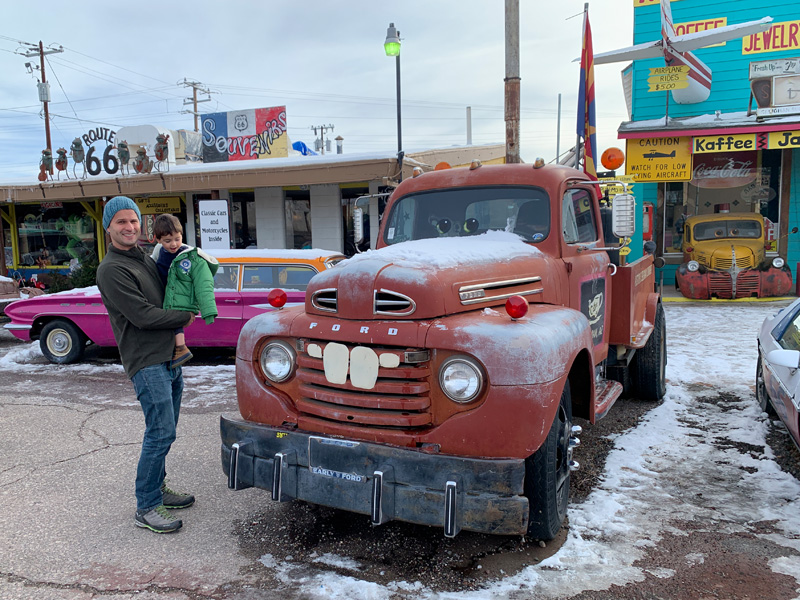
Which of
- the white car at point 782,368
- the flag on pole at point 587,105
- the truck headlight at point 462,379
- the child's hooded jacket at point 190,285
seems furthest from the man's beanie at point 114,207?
the flag on pole at point 587,105

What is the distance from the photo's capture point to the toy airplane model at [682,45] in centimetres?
1258

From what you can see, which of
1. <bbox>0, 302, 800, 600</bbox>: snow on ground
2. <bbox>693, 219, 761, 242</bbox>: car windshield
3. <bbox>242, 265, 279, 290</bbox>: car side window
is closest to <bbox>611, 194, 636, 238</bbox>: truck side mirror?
<bbox>0, 302, 800, 600</bbox>: snow on ground

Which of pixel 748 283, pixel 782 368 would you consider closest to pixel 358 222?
pixel 782 368

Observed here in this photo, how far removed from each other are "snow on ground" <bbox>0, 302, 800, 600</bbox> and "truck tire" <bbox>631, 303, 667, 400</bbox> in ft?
0.66

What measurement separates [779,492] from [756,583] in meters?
1.33

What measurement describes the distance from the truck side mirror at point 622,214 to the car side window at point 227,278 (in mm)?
5387

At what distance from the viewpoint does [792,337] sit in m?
4.96

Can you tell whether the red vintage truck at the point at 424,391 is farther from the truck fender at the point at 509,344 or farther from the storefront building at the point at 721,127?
the storefront building at the point at 721,127

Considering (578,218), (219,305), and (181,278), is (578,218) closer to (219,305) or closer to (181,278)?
(181,278)

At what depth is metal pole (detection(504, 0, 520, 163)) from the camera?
9758mm

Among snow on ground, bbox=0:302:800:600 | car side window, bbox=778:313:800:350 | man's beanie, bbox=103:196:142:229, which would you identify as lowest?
snow on ground, bbox=0:302:800:600

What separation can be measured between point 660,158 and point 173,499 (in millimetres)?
13054

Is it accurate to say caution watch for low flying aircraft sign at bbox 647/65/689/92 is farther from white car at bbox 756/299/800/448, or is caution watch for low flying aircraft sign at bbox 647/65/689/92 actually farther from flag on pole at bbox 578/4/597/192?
white car at bbox 756/299/800/448

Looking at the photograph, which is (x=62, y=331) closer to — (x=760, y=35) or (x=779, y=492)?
(x=779, y=492)
